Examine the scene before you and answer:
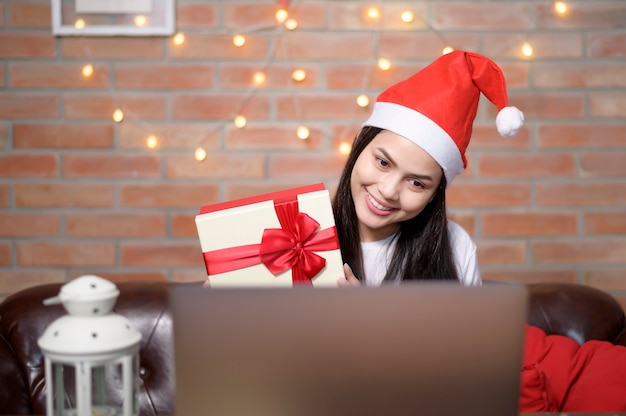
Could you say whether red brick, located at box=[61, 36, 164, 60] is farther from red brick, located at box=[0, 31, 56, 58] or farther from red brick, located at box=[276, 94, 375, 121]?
red brick, located at box=[276, 94, 375, 121]

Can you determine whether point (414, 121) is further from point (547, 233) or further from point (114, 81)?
point (114, 81)

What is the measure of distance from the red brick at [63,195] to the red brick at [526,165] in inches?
47.8

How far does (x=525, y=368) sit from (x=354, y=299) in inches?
40.0

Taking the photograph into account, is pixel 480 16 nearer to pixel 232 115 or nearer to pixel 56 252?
pixel 232 115

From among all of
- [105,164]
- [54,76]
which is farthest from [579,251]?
[54,76]

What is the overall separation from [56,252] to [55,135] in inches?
14.7

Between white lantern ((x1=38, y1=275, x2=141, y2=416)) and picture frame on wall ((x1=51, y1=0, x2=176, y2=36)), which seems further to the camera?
picture frame on wall ((x1=51, y1=0, x2=176, y2=36))

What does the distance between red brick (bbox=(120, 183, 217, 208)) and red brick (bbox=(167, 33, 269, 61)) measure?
41cm

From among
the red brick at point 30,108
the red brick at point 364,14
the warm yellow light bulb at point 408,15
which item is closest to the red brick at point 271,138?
the red brick at point 364,14

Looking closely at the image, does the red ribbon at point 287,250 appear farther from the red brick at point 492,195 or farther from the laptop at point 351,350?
the red brick at point 492,195

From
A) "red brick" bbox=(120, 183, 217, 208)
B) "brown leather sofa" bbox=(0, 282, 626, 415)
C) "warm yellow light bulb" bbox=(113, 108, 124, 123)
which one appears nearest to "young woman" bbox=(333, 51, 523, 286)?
"brown leather sofa" bbox=(0, 282, 626, 415)

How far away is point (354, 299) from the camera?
27.0 inches

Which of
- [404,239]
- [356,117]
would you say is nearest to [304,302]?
[404,239]

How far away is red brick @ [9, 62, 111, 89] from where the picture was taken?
216cm
